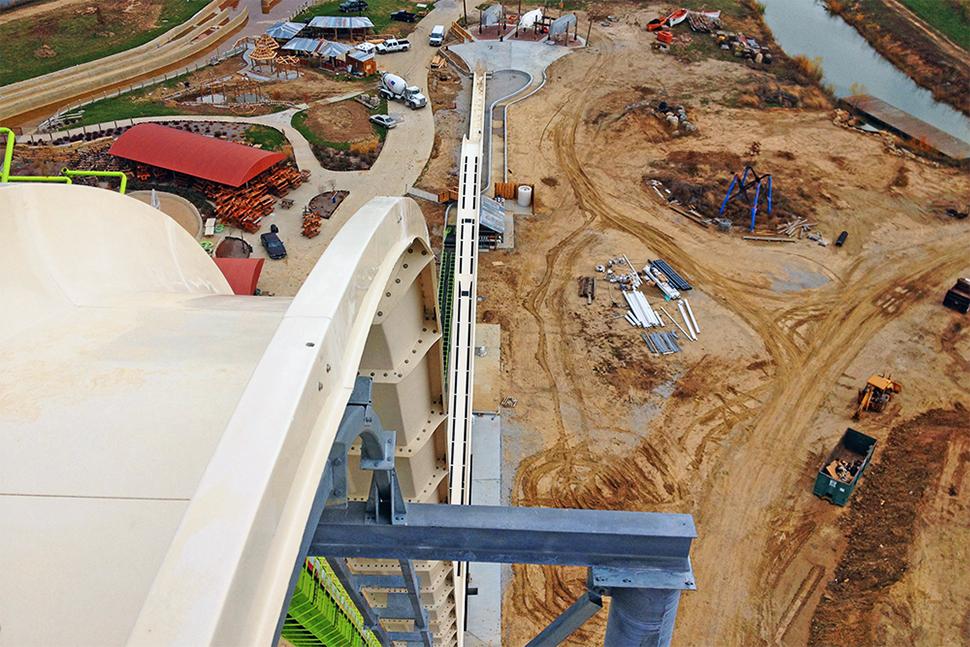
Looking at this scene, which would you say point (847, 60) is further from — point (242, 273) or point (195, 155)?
point (242, 273)

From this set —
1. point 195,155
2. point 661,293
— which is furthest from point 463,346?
point 195,155

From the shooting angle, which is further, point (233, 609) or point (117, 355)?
point (117, 355)

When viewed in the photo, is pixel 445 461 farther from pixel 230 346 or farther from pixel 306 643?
pixel 230 346

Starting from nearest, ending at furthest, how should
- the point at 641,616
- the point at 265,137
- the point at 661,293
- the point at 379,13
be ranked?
the point at 641,616, the point at 661,293, the point at 265,137, the point at 379,13

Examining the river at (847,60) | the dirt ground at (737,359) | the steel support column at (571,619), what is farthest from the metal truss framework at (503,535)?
the river at (847,60)

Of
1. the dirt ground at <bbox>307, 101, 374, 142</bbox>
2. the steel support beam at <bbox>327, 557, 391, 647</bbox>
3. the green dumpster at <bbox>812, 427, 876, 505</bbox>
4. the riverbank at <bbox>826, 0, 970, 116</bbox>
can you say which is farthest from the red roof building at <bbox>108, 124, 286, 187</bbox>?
the riverbank at <bbox>826, 0, 970, 116</bbox>

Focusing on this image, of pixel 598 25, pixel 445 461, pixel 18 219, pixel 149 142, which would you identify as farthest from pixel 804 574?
pixel 598 25

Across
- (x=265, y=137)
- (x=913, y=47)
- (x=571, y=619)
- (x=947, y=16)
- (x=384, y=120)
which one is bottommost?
(x=265, y=137)

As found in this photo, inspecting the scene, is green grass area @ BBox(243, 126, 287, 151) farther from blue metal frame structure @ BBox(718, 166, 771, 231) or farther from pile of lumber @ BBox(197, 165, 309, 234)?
blue metal frame structure @ BBox(718, 166, 771, 231)
